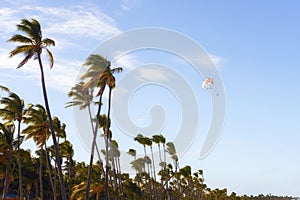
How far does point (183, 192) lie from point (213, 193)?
3187cm

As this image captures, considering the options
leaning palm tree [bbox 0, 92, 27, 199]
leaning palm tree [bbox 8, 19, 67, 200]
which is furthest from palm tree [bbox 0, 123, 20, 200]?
leaning palm tree [bbox 8, 19, 67, 200]

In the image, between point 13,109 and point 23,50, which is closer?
point 23,50

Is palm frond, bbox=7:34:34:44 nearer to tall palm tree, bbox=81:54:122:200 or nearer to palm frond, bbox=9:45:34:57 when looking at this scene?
palm frond, bbox=9:45:34:57

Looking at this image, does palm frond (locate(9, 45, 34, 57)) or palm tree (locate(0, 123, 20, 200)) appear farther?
palm tree (locate(0, 123, 20, 200))

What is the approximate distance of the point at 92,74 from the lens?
39656mm

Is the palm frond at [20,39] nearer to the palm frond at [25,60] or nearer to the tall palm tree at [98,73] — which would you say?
the palm frond at [25,60]

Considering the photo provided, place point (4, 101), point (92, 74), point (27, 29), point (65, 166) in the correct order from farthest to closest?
point (65, 166) → point (4, 101) → point (92, 74) → point (27, 29)

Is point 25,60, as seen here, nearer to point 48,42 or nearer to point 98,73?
point 48,42

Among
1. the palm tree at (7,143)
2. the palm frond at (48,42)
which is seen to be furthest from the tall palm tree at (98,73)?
the palm tree at (7,143)

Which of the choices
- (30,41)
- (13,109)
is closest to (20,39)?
(30,41)

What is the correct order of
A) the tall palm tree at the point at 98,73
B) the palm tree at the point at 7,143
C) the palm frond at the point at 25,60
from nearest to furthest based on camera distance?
the palm frond at the point at 25,60 < the tall palm tree at the point at 98,73 < the palm tree at the point at 7,143

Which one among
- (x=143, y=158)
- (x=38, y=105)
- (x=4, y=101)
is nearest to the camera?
(x=4, y=101)

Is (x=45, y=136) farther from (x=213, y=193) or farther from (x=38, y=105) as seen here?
(x=213, y=193)

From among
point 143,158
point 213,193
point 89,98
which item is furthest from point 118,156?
point 213,193
